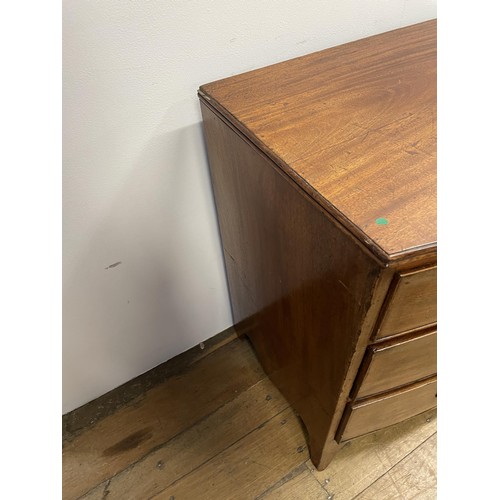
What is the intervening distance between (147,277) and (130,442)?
16.6 inches

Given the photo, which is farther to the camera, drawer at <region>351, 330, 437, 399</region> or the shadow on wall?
the shadow on wall

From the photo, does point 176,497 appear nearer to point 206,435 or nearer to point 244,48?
point 206,435

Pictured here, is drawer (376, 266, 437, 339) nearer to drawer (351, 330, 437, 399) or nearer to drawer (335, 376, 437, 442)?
drawer (351, 330, 437, 399)

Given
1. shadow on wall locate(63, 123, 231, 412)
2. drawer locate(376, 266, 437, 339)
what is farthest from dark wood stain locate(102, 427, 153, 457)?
drawer locate(376, 266, 437, 339)

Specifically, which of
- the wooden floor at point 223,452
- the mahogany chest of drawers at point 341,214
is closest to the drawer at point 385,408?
the mahogany chest of drawers at point 341,214

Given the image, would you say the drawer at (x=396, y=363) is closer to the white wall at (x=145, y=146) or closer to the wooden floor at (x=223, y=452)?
the wooden floor at (x=223, y=452)

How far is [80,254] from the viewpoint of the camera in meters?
0.86

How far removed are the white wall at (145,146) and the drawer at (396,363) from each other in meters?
0.49

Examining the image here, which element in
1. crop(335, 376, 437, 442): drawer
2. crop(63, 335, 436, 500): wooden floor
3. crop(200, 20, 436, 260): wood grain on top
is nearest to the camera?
crop(200, 20, 436, 260): wood grain on top

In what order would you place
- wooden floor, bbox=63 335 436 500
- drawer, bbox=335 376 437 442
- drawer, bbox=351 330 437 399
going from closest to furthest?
drawer, bbox=351 330 437 399
drawer, bbox=335 376 437 442
wooden floor, bbox=63 335 436 500

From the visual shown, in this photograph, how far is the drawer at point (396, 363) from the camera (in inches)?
25.2

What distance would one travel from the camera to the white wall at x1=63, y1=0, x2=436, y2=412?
68 centimetres

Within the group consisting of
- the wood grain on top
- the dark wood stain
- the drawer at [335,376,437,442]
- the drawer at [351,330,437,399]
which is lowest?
the dark wood stain

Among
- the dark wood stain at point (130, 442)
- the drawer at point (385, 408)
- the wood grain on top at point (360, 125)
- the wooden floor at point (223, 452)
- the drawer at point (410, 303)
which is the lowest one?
the wooden floor at point (223, 452)
